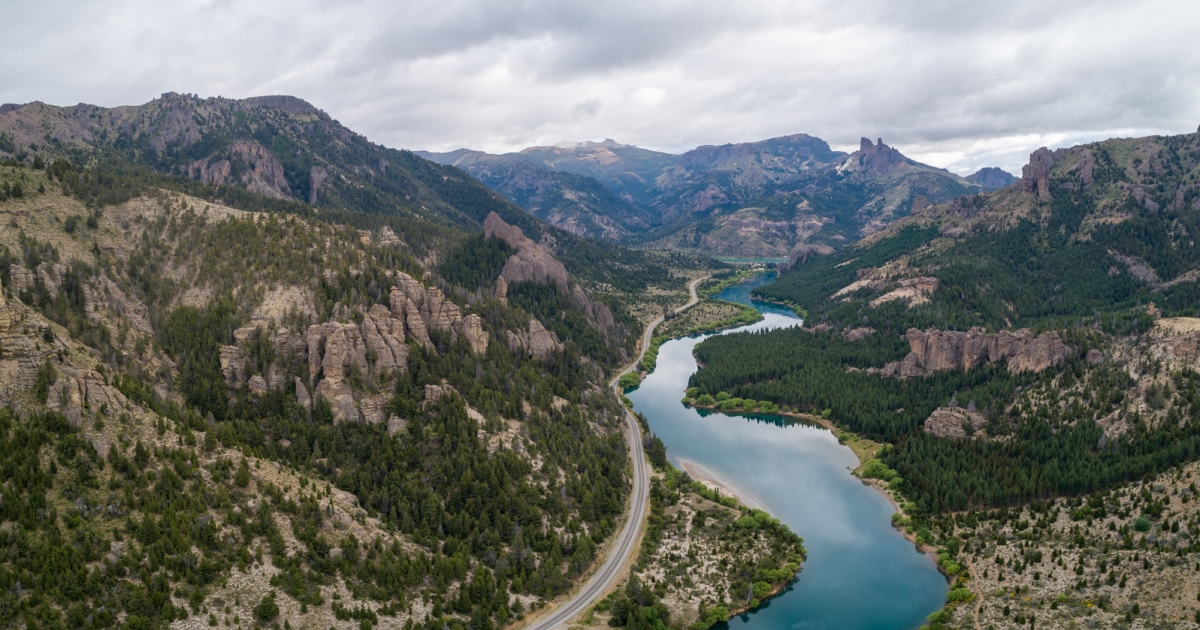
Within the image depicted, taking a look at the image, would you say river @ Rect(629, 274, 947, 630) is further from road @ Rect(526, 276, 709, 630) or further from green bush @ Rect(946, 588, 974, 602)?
road @ Rect(526, 276, 709, 630)

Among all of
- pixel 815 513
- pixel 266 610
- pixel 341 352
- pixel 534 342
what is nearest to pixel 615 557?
pixel 815 513

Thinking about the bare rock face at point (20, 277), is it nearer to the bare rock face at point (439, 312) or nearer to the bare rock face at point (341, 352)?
the bare rock face at point (341, 352)

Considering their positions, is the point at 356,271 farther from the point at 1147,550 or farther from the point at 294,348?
the point at 1147,550

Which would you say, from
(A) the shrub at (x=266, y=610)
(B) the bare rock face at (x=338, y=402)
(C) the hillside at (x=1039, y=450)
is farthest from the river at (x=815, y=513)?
(B) the bare rock face at (x=338, y=402)

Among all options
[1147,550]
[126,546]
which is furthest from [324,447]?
[1147,550]

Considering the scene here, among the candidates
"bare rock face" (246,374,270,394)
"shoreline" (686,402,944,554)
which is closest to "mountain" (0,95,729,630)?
"bare rock face" (246,374,270,394)
